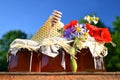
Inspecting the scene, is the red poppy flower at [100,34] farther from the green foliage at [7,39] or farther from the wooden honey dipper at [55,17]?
the green foliage at [7,39]

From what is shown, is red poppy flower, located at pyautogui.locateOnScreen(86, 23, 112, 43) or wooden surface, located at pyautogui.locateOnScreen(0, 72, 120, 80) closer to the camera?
wooden surface, located at pyautogui.locateOnScreen(0, 72, 120, 80)

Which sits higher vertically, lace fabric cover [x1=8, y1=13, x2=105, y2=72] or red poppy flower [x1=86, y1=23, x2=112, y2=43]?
red poppy flower [x1=86, y1=23, x2=112, y2=43]

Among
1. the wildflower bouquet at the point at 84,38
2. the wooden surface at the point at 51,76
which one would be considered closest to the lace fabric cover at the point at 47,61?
the wildflower bouquet at the point at 84,38

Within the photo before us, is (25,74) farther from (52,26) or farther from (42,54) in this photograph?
(52,26)

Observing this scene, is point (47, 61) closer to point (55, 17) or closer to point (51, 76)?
point (51, 76)

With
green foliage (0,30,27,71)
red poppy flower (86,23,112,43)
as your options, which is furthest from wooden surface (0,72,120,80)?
green foliage (0,30,27,71)

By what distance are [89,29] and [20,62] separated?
55 cm

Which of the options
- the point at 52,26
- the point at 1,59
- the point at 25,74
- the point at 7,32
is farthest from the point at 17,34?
the point at 25,74

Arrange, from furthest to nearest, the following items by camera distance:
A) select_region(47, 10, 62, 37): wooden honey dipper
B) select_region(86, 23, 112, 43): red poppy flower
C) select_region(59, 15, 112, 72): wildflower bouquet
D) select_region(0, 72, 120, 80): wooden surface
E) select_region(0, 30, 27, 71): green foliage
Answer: select_region(0, 30, 27, 71): green foliage → select_region(47, 10, 62, 37): wooden honey dipper → select_region(86, 23, 112, 43): red poppy flower → select_region(59, 15, 112, 72): wildflower bouquet → select_region(0, 72, 120, 80): wooden surface

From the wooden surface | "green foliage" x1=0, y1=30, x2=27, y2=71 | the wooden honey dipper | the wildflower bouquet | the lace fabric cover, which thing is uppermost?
"green foliage" x1=0, y1=30, x2=27, y2=71

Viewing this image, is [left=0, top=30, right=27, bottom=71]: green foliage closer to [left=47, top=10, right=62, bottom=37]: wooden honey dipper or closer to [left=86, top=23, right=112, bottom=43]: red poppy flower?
[left=47, top=10, right=62, bottom=37]: wooden honey dipper

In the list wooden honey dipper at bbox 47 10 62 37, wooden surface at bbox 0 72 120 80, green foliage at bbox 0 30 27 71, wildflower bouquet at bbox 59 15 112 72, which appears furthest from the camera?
green foliage at bbox 0 30 27 71

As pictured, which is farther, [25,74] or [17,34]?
[17,34]

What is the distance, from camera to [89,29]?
8.72 ft
